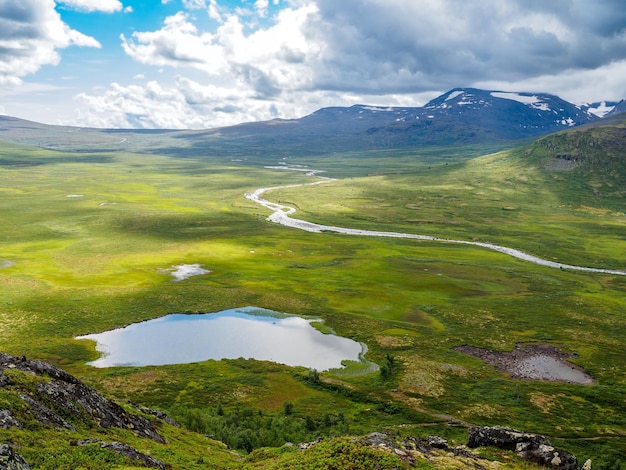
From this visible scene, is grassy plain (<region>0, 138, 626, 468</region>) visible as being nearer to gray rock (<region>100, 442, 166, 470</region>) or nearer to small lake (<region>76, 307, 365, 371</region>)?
small lake (<region>76, 307, 365, 371</region>)

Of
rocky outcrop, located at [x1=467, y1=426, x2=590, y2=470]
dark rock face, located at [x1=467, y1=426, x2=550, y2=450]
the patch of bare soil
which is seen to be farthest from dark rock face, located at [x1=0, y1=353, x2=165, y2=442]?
the patch of bare soil

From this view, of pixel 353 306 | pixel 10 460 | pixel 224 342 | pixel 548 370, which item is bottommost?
pixel 548 370

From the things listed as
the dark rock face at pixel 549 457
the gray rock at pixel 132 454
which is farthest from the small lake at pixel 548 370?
the gray rock at pixel 132 454

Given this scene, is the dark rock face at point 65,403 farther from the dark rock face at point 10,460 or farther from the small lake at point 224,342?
the small lake at point 224,342

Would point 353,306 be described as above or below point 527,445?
below

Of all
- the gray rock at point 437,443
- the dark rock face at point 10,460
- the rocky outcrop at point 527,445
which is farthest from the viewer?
the gray rock at point 437,443

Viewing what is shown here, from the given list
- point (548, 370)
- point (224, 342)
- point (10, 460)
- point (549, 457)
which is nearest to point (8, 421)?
point (10, 460)

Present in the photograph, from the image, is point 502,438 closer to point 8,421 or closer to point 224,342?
point 8,421
